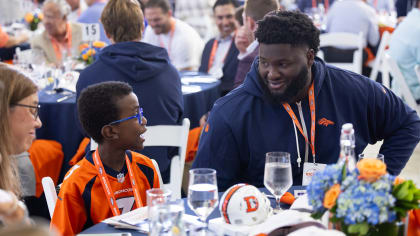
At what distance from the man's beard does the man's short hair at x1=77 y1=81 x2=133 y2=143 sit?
23.2 inches

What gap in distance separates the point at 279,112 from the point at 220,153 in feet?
0.97

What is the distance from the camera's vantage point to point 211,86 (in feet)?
15.8

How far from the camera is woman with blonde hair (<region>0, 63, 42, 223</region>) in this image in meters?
1.88

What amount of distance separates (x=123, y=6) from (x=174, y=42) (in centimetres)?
231

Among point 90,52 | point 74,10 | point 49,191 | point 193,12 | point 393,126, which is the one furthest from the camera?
point 193,12

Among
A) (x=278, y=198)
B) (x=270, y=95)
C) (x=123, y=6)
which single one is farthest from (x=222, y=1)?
(x=278, y=198)

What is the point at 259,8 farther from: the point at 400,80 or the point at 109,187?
the point at 109,187

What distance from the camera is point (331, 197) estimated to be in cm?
152

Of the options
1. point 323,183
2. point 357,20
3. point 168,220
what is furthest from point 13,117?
point 357,20

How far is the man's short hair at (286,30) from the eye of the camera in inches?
98.0

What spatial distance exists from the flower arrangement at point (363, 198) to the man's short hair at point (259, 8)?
2553mm

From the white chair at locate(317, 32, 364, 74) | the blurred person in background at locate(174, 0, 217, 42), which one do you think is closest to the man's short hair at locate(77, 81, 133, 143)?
the white chair at locate(317, 32, 364, 74)

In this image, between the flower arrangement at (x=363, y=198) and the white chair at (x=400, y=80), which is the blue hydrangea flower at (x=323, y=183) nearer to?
the flower arrangement at (x=363, y=198)

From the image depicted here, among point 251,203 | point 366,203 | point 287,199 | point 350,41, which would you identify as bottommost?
point 350,41
